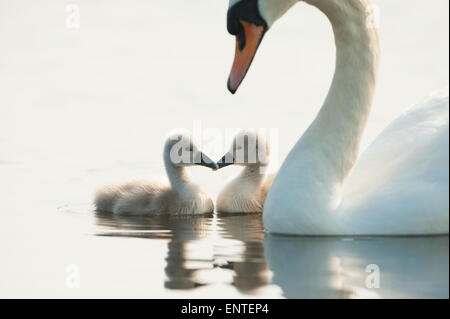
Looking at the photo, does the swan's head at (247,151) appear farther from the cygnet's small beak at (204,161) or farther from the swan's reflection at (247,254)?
the swan's reflection at (247,254)

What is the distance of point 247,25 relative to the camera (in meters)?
6.50

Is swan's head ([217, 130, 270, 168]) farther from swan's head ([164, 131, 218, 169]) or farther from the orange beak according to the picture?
the orange beak

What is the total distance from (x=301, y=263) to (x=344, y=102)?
1.68 meters

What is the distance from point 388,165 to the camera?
6.73 meters

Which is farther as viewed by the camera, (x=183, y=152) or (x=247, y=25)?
(x=183, y=152)

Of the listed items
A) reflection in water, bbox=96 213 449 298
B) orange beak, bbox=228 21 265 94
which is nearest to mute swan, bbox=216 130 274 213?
reflection in water, bbox=96 213 449 298

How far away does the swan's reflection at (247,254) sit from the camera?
498 cm

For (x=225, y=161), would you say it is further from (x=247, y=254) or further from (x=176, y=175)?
(x=247, y=254)

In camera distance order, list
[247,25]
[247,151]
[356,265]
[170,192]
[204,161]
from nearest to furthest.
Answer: [356,265] < [247,25] < [170,192] < [204,161] < [247,151]

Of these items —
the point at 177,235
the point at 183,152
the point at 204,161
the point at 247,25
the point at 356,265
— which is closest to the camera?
the point at 356,265

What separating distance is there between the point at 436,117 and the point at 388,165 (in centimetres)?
62

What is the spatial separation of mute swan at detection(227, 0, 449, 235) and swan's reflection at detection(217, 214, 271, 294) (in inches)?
12.0

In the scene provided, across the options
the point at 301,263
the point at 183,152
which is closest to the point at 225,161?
the point at 183,152

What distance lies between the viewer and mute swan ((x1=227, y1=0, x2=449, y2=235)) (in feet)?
20.5
